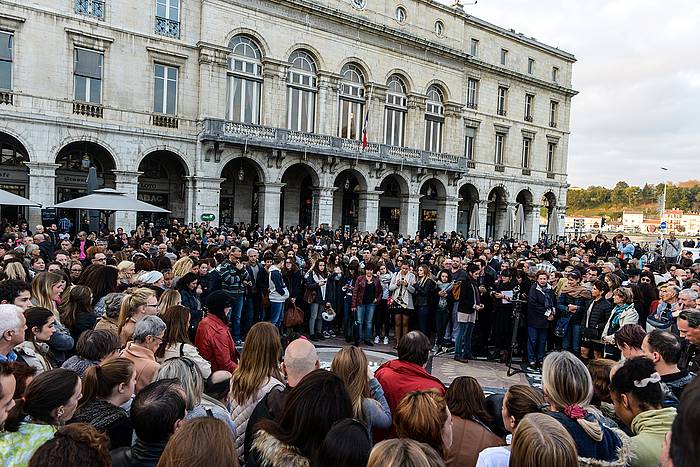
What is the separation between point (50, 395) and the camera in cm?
294

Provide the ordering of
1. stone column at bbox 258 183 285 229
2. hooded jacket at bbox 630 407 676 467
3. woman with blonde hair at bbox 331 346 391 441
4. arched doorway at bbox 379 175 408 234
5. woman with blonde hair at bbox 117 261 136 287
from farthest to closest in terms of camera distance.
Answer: arched doorway at bbox 379 175 408 234, stone column at bbox 258 183 285 229, woman with blonde hair at bbox 117 261 136 287, woman with blonde hair at bbox 331 346 391 441, hooded jacket at bbox 630 407 676 467

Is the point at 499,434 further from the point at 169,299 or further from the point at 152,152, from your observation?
the point at 152,152

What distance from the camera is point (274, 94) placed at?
2603 cm

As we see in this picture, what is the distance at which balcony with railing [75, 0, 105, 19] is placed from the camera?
20734 millimetres

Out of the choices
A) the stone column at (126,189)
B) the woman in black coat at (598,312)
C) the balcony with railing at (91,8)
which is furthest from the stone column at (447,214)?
the woman in black coat at (598,312)

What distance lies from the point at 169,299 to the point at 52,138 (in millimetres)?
18642

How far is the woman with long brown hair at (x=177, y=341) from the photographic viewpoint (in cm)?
475

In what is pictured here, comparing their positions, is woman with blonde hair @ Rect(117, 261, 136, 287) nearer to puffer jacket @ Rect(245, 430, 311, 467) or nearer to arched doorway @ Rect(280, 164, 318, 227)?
puffer jacket @ Rect(245, 430, 311, 467)

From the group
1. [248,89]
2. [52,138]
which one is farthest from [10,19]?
[248,89]

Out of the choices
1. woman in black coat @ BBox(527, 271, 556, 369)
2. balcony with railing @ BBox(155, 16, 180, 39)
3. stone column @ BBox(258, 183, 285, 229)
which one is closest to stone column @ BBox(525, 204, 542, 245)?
stone column @ BBox(258, 183, 285, 229)

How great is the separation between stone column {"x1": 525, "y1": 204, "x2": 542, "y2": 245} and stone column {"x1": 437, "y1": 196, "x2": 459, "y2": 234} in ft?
30.7


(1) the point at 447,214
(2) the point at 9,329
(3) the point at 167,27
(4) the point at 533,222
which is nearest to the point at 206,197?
(3) the point at 167,27

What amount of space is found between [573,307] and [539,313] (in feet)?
2.11

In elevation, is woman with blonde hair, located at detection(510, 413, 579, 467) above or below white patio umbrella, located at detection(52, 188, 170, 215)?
below
